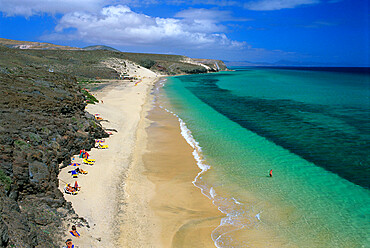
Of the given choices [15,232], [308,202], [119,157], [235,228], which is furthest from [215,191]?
[15,232]

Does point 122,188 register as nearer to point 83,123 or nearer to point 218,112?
point 83,123

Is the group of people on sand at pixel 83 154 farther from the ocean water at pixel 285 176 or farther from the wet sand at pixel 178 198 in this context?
the ocean water at pixel 285 176

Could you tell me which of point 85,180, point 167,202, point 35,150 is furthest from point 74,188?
point 167,202

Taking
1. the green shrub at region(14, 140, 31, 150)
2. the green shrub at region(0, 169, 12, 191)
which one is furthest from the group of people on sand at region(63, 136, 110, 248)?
the green shrub at region(0, 169, 12, 191)

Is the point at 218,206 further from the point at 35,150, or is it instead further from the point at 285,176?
the point at 35,150

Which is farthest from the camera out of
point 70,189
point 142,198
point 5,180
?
point 142,198

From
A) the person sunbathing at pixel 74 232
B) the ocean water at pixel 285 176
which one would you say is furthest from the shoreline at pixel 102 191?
the ocean water at pixel 285 176

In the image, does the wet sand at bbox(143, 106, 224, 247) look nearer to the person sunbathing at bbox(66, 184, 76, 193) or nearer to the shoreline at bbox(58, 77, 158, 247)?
the shoreline at bbox(58, 77, 158, 247)
